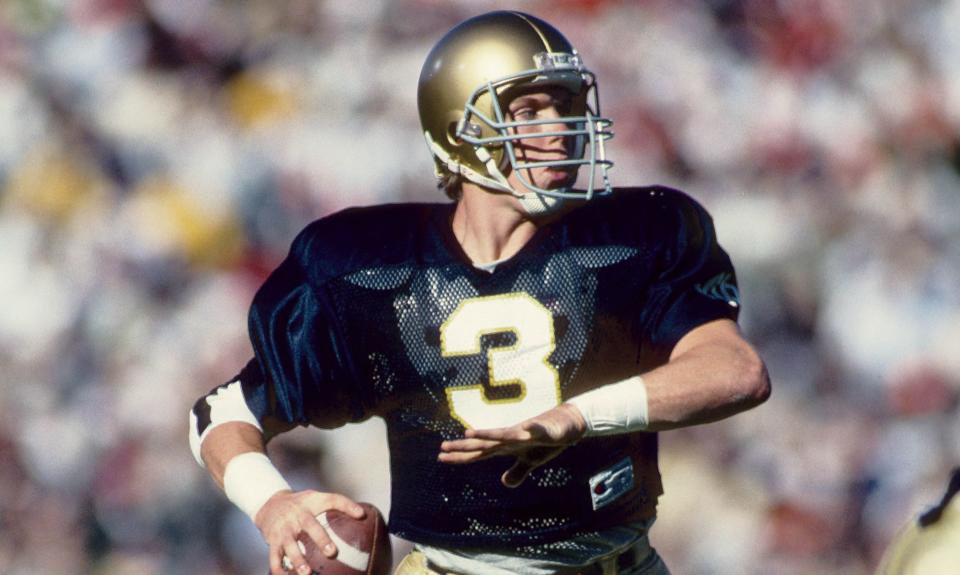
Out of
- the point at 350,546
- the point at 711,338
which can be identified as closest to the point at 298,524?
the point at 350,546

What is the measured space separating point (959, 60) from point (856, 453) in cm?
114

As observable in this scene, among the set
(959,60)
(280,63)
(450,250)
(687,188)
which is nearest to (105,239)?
(280,63)

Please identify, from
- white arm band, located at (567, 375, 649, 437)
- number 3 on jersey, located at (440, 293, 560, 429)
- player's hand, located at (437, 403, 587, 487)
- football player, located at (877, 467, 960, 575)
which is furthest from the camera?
number 3 on jersey, located at (440, 293, 560, 429)

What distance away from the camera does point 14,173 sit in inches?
163

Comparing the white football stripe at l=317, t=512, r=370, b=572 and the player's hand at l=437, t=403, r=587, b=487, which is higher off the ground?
the player's hand at l=437, t=403, r=587, b=487

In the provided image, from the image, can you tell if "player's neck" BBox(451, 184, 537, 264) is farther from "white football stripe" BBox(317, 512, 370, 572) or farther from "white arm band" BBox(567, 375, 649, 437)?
"white football stripe" BBox(317, 512, 370, 572)

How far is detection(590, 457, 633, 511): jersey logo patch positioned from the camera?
2.24m

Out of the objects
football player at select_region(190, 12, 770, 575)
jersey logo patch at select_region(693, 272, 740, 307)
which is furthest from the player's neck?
jersey logo patch at select_region(693, 272, 740, 307)

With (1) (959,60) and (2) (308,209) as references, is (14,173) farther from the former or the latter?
(1) (959,60)

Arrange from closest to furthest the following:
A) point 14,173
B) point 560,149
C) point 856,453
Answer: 1. point 560,149
2. point 856,453
3. point 14,173

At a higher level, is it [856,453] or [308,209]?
[308,209]

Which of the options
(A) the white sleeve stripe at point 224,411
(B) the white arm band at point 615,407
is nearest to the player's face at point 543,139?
(B) the white arm band at point 615,407

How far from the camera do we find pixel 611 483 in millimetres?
2262

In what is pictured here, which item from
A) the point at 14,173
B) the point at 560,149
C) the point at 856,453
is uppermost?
the point at 560,149
